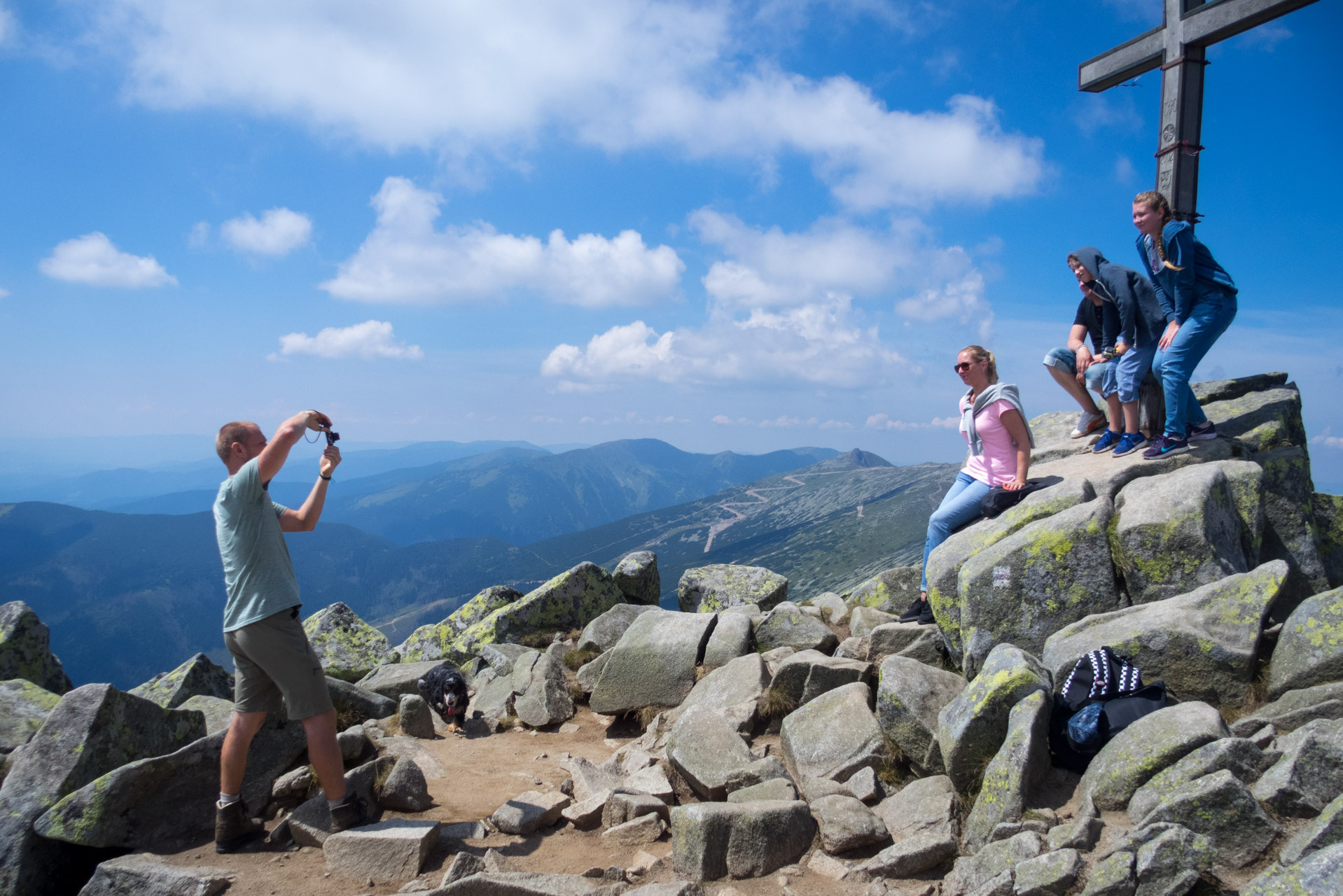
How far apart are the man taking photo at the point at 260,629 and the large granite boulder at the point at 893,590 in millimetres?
9735

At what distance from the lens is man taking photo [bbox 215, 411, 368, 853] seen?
7094 mm

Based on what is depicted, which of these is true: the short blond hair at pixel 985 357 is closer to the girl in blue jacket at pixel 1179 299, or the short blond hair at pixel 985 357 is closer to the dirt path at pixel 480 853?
the girl in blue jacket at pixel 1179 299

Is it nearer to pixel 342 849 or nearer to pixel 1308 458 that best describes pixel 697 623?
pixel 342 849

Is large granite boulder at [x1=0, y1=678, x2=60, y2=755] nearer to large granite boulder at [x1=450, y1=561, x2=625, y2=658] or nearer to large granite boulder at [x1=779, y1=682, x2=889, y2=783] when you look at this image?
large granite boulder at [x1=450, y1=561, x2=625, y2=658]

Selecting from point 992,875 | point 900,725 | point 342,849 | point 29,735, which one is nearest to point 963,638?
point 900,725

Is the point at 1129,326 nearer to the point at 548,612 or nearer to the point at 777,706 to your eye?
the point at 777,706

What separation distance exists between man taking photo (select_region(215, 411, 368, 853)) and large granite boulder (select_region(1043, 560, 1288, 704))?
26.5ft

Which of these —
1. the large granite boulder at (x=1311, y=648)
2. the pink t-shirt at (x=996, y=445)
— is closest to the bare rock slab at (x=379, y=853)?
the large granite boulder at (x=1311, y=648)

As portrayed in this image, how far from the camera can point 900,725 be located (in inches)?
322

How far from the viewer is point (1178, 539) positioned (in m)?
8.12

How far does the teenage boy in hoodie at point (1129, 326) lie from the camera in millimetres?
10836

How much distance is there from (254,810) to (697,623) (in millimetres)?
7561

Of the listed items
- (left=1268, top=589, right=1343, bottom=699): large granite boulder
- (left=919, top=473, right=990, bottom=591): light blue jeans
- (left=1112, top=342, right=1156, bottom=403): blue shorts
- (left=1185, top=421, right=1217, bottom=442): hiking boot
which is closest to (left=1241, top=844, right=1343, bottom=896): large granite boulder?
(left=1268, top=589, right=1343, bottom=699): large granite boulder

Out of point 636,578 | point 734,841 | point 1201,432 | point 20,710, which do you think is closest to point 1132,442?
point 1201,432
